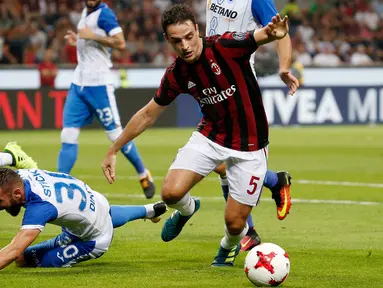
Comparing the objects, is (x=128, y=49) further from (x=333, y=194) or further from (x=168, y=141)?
(x=333, y=194)

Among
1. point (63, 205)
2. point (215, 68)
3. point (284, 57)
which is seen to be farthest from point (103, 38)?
point (63, 205)

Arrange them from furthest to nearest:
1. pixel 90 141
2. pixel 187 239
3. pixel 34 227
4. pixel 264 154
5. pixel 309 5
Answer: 1. pixel 309 5
2. pixel 90 141
3. pixel 187 239
4. pixel 264 154
5. pixel 34 227

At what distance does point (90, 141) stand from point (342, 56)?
935 centimetres

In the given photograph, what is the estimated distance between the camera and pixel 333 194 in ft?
39.3

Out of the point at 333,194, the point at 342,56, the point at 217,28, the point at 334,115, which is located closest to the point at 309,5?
the point at 342,56

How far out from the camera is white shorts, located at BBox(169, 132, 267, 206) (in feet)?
23.9

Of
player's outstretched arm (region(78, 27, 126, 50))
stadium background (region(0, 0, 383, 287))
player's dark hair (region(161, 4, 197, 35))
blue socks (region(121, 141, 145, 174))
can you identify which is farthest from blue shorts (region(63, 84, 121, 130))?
player's dark hair (region(161, 4, 197, 35))

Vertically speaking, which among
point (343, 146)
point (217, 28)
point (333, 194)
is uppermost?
point (217, 28)

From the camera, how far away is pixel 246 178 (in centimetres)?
728

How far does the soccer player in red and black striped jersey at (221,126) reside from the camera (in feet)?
23.3

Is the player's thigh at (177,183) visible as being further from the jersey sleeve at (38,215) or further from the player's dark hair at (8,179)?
the player's dark hair at (8,179)

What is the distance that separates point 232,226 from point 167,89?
1109 millimetres

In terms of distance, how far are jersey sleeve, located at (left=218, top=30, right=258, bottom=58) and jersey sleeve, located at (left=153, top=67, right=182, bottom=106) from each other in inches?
17.3

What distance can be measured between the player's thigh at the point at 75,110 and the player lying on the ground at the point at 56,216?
391 cm
